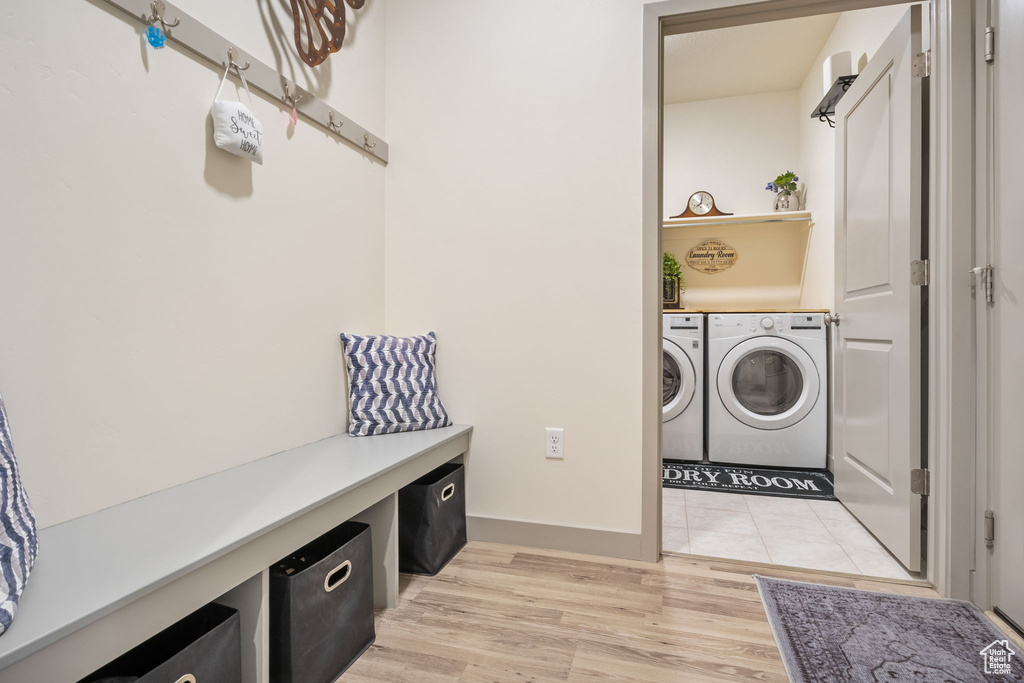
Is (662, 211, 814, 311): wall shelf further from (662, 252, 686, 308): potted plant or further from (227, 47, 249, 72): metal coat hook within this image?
(227, 47, 249, 72): metal coat hook

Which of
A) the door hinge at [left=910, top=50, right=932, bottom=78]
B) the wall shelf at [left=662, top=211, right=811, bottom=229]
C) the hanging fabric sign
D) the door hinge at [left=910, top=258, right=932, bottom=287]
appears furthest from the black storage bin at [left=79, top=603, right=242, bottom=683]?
the wall shelf at [left=662, top=211, right=811, bottom=229]

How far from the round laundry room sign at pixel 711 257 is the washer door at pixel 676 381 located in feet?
3.25

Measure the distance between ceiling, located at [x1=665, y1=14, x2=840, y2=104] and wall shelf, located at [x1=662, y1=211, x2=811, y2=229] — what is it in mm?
916

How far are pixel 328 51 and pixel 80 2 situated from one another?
79cm

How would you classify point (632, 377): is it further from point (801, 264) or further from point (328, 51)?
point (801, 264)

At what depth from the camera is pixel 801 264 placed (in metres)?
3.82

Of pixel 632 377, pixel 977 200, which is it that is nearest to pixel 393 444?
pixel 632 377

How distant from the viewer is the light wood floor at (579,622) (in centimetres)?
131

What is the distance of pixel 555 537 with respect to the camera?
206 cm

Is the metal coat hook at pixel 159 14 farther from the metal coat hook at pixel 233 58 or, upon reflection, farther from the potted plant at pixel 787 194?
the potted plant at pixel 787 194

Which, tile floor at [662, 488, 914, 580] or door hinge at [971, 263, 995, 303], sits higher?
door hinge at [971, 263, 995, 303]

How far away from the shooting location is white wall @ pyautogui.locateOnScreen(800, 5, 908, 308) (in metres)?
2.65

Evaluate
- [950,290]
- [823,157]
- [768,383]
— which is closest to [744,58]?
[823,157]

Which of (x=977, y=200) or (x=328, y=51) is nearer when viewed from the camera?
(x=977, y=200)
